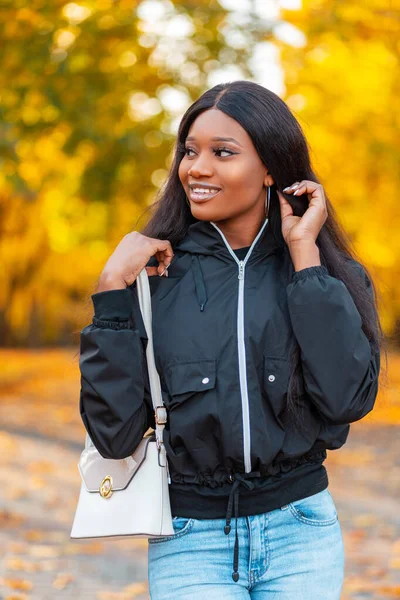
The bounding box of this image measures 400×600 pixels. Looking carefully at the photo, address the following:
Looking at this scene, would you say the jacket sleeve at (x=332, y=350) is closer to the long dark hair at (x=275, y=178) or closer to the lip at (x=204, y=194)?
the long dark hair at (x=275, y=178)

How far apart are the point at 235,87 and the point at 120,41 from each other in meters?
8.06

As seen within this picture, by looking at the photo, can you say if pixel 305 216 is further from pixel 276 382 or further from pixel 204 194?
pixel 276 382

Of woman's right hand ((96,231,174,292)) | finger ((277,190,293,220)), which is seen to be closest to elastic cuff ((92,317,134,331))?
woman's right hand ((96,231,174,292))

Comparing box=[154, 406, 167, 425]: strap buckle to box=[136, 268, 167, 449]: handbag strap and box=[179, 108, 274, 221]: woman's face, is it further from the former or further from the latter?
box=[179, 108, 274, 221]: woman's face

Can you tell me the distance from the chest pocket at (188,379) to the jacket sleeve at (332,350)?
0.85ft

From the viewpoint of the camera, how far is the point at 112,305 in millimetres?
2525

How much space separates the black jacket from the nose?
31cm

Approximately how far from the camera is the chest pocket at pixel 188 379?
97.3 inches

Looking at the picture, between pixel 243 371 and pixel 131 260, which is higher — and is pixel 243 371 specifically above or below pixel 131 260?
below

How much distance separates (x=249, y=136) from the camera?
266 centimetres

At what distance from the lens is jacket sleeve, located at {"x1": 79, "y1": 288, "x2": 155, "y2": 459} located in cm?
Result: 244

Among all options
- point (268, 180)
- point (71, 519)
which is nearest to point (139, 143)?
point (71, 519)

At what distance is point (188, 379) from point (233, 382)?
0.39 ft

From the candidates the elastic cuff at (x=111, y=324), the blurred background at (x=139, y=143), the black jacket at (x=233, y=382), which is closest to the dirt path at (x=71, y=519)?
the blurred background at (x=139, y=143)
